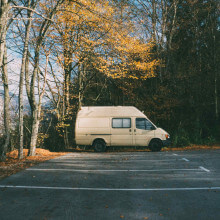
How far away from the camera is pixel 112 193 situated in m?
6.11

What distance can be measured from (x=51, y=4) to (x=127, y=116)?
8.41m

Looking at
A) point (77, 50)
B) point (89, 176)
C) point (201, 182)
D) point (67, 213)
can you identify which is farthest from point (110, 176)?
point (77, 50)

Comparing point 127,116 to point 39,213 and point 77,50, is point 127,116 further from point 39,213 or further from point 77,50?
point 39,213

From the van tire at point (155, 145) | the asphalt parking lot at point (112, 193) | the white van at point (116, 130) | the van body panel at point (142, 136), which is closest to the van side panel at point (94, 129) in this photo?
the white van at point (116, 130)

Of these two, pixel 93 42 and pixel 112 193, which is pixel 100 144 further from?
pixel 112 193

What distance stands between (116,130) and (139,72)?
6147 millimetres

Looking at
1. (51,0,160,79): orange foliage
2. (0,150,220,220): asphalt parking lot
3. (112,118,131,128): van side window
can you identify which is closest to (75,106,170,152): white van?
(112,118,131,128): van side window

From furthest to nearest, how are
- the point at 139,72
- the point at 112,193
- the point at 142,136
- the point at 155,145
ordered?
the point at 139,72 → the point at 155,145 → the point at 142,136 → the point at 112,193

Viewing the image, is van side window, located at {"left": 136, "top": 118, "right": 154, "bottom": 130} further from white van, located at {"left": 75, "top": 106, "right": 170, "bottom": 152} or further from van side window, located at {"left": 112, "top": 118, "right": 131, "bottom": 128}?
van side window, located at {"left": 112, "top": 118, "right": 131, "bottom": 128}

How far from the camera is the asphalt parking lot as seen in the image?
15.7 feet

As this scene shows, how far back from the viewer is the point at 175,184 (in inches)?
275

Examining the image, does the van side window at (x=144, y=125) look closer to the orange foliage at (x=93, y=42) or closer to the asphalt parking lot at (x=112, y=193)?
the orange foliage at (x=93, y=42)

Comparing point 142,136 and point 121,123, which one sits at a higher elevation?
point 121,123

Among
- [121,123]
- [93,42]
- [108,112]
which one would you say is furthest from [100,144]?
[93,42]
